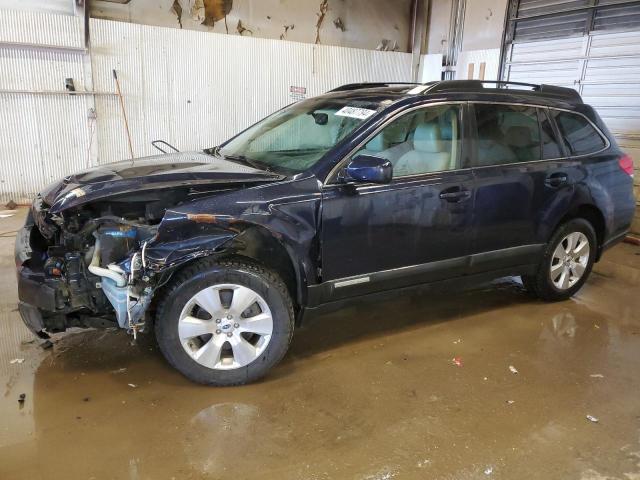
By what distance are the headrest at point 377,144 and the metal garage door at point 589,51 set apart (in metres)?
4.79

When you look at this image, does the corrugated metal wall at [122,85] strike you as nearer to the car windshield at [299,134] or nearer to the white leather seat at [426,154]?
the car windshield at [299,134]

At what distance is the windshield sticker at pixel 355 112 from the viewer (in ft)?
10.2

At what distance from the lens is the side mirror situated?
9.02 ft

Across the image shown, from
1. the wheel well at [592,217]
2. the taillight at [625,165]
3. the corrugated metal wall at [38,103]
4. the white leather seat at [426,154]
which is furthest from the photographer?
the corrugated metal wall at [38,103]

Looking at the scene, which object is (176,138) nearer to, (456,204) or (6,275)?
(6,275)

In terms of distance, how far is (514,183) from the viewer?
3486mm

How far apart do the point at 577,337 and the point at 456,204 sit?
134 cm

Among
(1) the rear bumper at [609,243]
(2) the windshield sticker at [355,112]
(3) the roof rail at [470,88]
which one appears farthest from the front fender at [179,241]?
(1) the rear bumper at [609,243]

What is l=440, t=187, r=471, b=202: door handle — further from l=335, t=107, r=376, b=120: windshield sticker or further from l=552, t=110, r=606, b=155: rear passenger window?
l=552, t=110, r=606, b=155: rear passenger window

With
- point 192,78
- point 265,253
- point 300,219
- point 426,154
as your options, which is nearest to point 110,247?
point 265,253

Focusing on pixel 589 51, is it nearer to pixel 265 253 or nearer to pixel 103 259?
pixel 265 253

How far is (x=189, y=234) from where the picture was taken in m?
2.56

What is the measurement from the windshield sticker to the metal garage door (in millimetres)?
4749

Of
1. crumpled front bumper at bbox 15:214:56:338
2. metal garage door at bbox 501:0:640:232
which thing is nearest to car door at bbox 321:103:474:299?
crumpled front bumper at bbox 15:214:56:338
